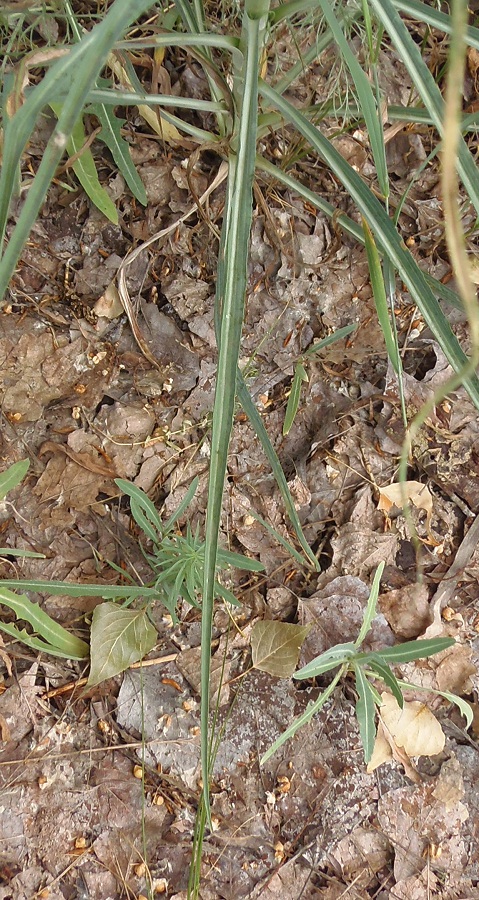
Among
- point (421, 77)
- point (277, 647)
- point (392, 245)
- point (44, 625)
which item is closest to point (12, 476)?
point (44, 625)

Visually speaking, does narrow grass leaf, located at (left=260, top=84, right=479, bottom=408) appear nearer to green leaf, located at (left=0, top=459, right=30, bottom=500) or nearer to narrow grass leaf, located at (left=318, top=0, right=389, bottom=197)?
narrow grass leaf, located at (left=318, top=0, right=389, bottom=197)

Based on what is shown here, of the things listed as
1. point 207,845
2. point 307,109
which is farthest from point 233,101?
point 207,845

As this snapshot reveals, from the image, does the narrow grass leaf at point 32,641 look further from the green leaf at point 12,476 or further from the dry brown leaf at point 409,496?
the dry brown leaf at point 409,496

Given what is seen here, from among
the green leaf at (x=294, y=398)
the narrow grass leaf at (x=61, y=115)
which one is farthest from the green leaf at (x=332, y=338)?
the narrow grass leaf at (x=61, y=115)

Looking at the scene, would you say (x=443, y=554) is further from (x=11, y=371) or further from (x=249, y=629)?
(x=11, y=371)

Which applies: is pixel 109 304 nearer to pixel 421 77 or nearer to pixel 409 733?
pixel 421 77

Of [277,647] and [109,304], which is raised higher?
[109,304]
